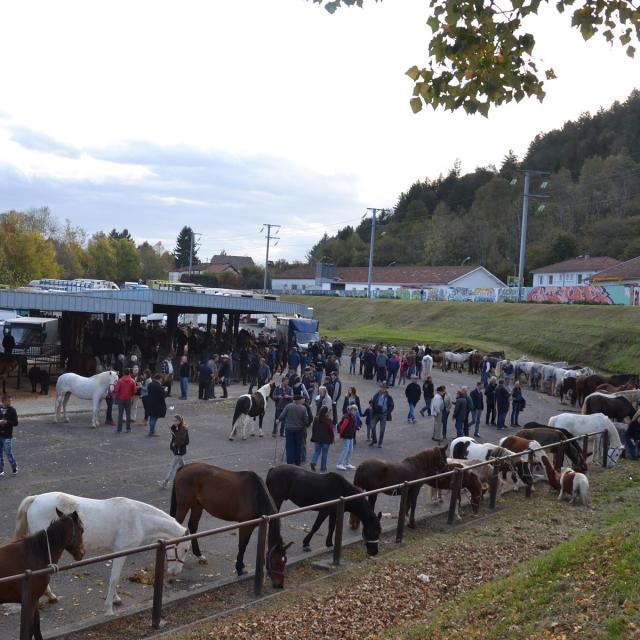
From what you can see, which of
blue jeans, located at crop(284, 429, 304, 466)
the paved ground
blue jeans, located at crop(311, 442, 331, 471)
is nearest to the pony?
the paved ground

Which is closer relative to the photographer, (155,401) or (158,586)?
(158,586)

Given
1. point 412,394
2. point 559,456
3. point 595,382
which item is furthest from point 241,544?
point 595,382

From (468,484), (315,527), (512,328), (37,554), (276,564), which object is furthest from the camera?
(512,328)

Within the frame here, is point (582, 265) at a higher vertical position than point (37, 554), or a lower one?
higher

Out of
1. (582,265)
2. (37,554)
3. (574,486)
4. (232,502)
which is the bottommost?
(574,486)

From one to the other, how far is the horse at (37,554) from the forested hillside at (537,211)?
7778 centimetres

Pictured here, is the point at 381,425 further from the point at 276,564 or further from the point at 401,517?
the point at 276,564

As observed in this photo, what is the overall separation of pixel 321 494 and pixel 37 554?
4230 mm

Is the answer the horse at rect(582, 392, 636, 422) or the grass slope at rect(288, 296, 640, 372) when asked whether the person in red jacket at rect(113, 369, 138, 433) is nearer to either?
the horse at rect(582, 392, 636, 422)

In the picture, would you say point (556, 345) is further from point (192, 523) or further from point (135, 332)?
point (192, 523)

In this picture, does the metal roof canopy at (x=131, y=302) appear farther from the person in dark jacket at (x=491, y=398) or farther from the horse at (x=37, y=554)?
the horse at (x=37, y=554)

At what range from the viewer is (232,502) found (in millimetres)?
9578

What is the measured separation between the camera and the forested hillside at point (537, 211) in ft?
280

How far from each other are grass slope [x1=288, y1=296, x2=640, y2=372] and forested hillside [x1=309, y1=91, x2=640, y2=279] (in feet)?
82.6
